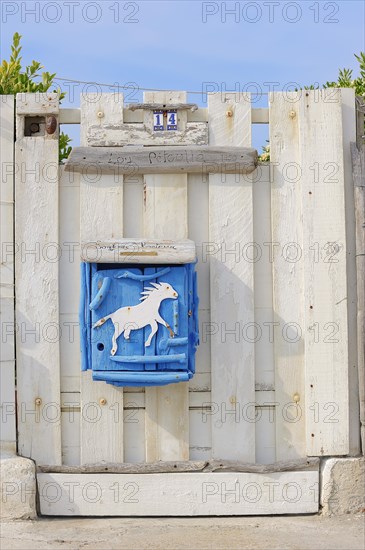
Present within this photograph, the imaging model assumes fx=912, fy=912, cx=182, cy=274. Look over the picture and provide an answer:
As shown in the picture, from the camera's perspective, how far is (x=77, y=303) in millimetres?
6008

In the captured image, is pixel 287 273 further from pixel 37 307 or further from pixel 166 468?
pixel 37 307

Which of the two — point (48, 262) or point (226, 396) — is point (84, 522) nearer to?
point (226, 396)

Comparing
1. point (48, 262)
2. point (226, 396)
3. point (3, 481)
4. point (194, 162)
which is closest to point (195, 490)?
point (226, 396)

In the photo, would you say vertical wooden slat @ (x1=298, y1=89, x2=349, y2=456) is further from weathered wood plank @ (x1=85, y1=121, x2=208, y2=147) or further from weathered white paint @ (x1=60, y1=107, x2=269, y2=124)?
weathered wood plank @ (x1=85, y1=121, x2=208, y2=147)

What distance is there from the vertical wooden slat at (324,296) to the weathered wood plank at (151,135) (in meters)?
0.68

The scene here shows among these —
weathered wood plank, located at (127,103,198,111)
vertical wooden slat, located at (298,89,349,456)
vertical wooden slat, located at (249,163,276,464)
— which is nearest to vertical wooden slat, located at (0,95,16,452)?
weathered wood plank, located at (127,103,198,111)

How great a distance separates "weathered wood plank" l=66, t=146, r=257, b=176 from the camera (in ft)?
19.5

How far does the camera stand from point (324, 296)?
600 centimetres

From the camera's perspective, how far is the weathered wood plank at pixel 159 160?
19.5 ft

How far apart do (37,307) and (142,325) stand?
0.79m

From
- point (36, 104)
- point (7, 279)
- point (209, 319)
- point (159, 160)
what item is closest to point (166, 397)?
point (209, 319)

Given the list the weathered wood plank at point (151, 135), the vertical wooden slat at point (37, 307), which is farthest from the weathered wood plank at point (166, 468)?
the weathered wood plank at point (151, 135)

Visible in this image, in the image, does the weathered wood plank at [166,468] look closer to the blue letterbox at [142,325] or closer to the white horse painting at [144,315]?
the blue letterbox at [142,325]

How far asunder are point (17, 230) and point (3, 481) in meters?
1.62
